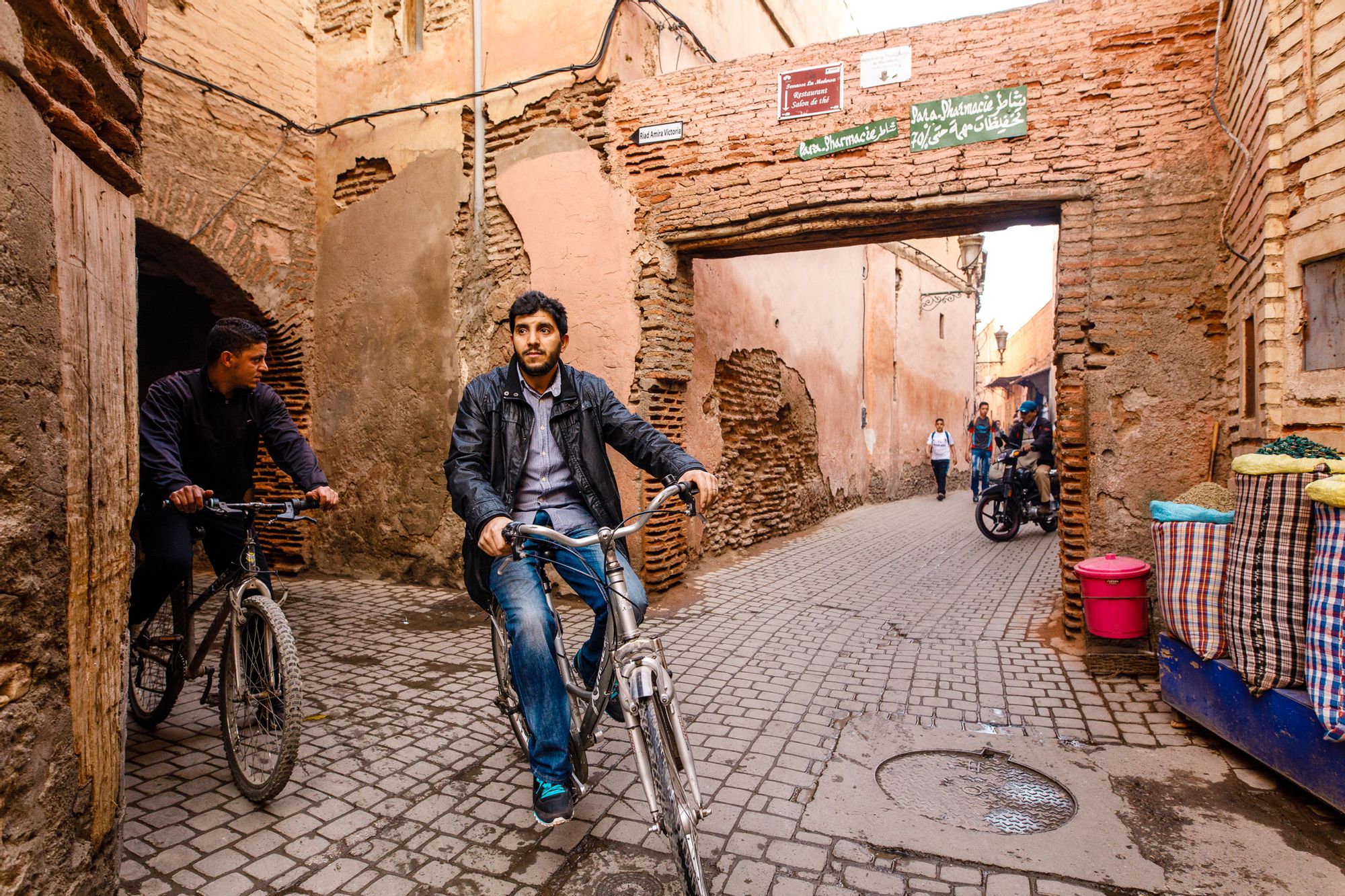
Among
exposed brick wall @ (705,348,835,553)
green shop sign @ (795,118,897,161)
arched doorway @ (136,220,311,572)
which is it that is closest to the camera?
green shop sign @ (795,118,897,161)

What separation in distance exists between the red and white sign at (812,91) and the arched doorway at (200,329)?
5156 millimetres

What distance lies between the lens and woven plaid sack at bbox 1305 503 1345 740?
2.62 metres

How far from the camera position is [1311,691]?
273 cm

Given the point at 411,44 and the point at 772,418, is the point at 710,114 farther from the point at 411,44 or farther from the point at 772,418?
the point at 772,418

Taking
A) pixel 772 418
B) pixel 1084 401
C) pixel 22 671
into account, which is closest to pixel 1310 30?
pixel 1084 401

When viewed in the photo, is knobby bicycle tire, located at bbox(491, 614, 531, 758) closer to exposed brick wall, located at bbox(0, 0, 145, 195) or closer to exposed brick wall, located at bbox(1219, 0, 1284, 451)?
exposed brick wall, located at bbox(0, 0, 145, 195)

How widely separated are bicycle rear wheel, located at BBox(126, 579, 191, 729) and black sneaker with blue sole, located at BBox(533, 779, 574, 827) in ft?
6.46

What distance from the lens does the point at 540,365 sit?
9.50 feet

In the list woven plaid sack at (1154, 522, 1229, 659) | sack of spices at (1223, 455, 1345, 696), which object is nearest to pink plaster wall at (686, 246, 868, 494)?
woven plaid sack at (1154, 522, 1229, 659)

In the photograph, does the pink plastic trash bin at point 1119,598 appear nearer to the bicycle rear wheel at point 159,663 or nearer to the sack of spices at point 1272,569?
the sack of spices at point 1272,569

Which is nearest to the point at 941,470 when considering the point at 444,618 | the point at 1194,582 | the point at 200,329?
the point at 444,618

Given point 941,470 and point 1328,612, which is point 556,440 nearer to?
point 1328,612

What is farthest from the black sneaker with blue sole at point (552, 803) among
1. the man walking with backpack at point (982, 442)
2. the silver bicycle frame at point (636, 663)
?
the man walking with backpack at point (982, 442)

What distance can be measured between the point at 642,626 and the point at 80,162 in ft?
13.8
